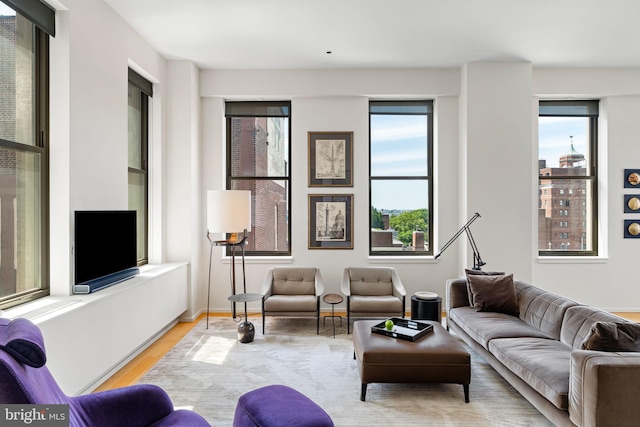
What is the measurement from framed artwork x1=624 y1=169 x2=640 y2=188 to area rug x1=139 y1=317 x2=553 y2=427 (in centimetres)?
366

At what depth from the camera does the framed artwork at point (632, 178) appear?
520cm

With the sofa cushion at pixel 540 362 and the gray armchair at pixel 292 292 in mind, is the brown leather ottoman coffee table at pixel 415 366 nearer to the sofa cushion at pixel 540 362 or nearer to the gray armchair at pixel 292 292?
the sofa cushion at pixel 540 362

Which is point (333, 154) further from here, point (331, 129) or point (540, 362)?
point (540, 362)

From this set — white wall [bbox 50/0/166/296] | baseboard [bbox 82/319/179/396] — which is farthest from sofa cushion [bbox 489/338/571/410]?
white wall [bbox 50/0/166/296]

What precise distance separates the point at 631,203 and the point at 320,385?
5085 millimetres

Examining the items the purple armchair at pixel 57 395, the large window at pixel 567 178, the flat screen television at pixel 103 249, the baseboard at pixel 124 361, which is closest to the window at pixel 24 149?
Answer: the flat screen television at pixel 103 249

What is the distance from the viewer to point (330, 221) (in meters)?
5.25

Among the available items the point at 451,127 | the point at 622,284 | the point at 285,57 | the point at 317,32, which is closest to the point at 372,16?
the point at 317,32

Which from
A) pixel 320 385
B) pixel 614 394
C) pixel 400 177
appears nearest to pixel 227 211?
pixel 320 385

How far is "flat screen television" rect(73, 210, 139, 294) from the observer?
117 inches

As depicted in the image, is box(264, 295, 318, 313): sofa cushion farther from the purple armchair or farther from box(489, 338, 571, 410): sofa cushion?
the purple armchair

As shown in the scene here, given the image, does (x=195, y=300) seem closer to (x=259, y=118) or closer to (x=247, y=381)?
(x=247, y=381)

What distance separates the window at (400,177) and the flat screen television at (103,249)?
3128mm

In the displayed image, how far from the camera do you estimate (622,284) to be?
5.20 meters
